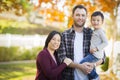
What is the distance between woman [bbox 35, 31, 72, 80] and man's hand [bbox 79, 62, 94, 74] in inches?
4.5

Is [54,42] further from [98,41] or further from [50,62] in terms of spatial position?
[98,41]

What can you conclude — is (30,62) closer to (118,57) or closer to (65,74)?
(65,74)

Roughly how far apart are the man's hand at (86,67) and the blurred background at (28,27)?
616 millimetres

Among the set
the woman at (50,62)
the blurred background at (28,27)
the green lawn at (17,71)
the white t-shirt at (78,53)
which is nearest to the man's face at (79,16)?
the white t-shirt at (78,53)

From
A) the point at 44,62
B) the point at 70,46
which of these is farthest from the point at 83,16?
the point at 44,62

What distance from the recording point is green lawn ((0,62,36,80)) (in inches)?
102

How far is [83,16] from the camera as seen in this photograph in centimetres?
217

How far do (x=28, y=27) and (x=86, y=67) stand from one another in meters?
0.83

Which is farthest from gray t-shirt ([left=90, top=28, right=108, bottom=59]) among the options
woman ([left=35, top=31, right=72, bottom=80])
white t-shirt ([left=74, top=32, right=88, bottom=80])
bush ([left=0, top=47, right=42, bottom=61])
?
bush ([left=0, top=47, right=42, bottom=61])

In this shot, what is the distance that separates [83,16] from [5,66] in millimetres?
1002

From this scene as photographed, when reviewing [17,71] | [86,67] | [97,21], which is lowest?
[17,71]

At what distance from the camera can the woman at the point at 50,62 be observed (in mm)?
Result: 2012

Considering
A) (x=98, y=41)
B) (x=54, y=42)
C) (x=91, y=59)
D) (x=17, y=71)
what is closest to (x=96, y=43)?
(x=98, y=41)

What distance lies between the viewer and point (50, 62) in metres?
2.05
